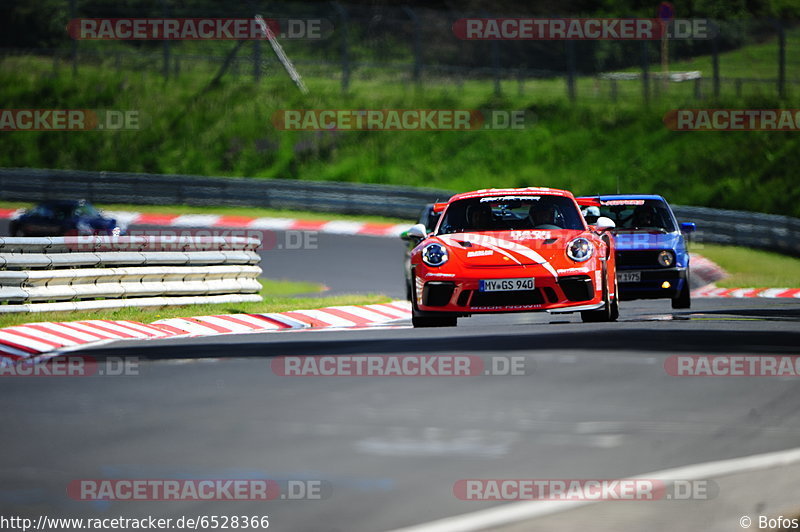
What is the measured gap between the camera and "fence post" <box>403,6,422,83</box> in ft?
118

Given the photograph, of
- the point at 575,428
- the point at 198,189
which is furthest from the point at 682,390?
the point at 198,189

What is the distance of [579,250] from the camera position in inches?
474

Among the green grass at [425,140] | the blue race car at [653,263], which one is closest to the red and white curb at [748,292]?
the blue race car at [653,263]

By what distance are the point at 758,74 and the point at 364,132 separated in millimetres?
12030

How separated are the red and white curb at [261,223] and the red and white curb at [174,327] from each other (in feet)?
46.7

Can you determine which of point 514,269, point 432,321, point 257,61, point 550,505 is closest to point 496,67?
point 257,61

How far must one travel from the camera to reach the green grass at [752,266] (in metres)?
23.0

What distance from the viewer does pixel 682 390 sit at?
332 inches

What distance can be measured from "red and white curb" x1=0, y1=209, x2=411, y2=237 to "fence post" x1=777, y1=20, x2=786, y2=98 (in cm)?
1058

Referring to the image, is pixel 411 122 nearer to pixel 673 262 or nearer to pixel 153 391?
pixel 673 262

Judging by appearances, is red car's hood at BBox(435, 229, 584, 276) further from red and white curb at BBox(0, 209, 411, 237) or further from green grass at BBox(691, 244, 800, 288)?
red and white curb at BBox(0, 209, 411, 237)

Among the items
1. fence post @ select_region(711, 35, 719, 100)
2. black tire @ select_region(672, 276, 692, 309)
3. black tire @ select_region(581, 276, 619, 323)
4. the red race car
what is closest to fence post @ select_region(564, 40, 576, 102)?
fence post @ select_region(711, 35, 719, 100)

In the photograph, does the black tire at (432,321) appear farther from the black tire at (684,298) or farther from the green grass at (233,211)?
the green grass at (233,211)

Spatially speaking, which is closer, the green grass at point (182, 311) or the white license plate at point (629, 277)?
the green grass at point (182, 311)
